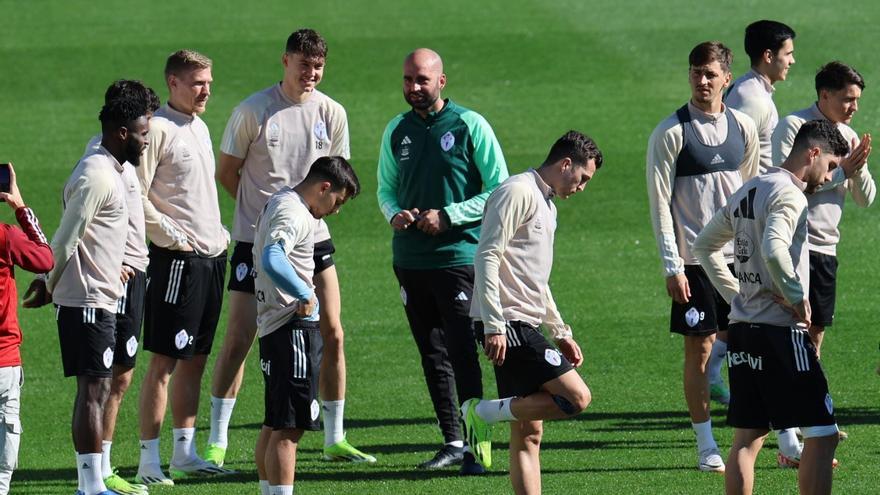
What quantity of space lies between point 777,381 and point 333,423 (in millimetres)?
3049

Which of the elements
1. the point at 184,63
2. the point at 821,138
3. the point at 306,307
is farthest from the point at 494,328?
the point at 184,63

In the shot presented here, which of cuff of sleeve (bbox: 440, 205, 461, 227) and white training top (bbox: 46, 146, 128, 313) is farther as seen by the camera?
cuff of sleeve (bbox: 440, 205, 461, 227)

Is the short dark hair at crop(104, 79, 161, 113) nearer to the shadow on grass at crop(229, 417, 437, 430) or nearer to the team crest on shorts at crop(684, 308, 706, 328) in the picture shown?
the shadow on grass at crop(229, 417, 437, 430)

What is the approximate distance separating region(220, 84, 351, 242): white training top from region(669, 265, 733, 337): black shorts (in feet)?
6.94

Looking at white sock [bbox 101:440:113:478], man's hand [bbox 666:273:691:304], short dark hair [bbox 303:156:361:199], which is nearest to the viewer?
short dark hair [bbox 303:156:361:199]

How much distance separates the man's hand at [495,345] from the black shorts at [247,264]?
6.25 ft

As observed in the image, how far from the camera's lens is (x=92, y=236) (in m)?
7.64

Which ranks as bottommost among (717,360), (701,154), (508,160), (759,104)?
(717,360)

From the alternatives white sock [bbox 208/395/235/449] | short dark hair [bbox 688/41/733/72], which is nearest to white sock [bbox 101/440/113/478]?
white sock [bbox 208/395/235/449]

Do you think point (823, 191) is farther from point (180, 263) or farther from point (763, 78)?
point (180, 263)

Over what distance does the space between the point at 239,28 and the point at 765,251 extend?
20.3 meters

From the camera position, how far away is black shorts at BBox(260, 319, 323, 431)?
23.7 ft

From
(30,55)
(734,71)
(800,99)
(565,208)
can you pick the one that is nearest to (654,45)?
(734,71)

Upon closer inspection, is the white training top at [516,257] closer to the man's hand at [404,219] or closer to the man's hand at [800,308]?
the man's hand at [800,308]
